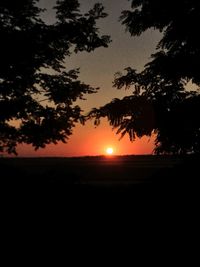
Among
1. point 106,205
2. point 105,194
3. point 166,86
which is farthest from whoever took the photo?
point 166,86

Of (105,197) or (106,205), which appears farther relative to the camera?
(105,197)

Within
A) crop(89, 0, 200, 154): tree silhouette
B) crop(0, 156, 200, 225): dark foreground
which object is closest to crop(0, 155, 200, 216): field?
crop(0, 156, 200, 225): dark foreground

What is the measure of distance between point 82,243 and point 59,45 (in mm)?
9595

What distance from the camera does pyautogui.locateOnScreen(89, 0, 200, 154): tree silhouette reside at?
9.53 m

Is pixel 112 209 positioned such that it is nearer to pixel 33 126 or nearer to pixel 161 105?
pixel 161 105

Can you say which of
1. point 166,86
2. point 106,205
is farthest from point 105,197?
point 166,86

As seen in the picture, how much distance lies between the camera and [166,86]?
32.9ft

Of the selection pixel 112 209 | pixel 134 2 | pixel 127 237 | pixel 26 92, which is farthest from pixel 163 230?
pixel 26 92

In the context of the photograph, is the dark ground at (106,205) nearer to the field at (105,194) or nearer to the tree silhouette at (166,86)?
the field at (105,194)

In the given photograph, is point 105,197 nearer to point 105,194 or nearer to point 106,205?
point 105,194

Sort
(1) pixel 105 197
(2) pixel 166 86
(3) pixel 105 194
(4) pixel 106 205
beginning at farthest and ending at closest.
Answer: (2) pixel 166 86, (3) pixel 105 194, (1) pixel 105 197, (4) pixel 106 205

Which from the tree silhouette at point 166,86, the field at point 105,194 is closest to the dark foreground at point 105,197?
the field at point 105,194

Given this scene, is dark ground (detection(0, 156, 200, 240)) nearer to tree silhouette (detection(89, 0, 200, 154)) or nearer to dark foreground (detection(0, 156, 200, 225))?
dark foreground (detection(0, 156, 200, 225))

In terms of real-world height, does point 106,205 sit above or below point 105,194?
below
